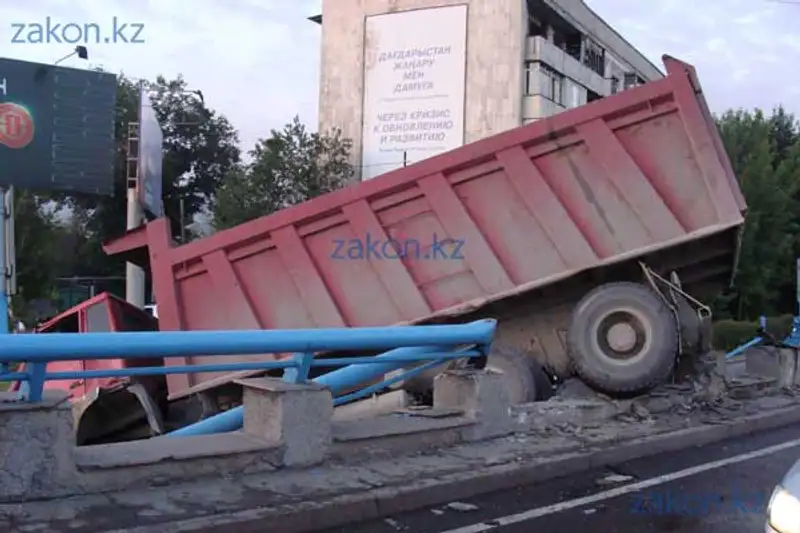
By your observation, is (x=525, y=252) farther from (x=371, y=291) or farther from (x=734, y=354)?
(x=734, y=354)

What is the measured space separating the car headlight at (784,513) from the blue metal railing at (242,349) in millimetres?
2950

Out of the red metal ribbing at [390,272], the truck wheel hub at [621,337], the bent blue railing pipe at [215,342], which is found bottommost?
the truck wheel hub at [621,337]

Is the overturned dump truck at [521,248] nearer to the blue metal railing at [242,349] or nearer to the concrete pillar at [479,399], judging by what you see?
the concrete pillar at [479,399]

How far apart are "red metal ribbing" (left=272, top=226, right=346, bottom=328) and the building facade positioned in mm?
29596

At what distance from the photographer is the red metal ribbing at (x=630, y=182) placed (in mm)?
8750

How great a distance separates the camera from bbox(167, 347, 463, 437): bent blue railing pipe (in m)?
7.03

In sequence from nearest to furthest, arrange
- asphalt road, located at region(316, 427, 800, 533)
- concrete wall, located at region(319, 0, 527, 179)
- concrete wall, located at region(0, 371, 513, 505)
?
concrete wall, located at region(0, 371, 513, 505), asphalt road, located at region(316, 427, 800, 533), concrete wall, located at region(319, 0, 527, 179)

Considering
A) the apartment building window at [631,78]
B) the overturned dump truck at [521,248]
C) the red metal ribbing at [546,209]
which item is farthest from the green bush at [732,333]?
the apartment building window at [631,78]

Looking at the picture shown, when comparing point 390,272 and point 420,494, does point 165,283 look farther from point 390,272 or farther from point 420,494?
point 420,494

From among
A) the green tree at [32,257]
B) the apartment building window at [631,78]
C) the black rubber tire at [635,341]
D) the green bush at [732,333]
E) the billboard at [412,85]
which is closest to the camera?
the black rubber tire at [635,341]

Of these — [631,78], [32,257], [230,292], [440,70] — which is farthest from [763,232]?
[32,257]

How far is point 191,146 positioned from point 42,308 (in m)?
15.8

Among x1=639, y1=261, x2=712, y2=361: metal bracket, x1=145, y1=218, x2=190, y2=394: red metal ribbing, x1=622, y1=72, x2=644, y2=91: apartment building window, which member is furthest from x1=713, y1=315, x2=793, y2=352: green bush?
x1=622, y1=72, x2=644, y2=91: apartment building window

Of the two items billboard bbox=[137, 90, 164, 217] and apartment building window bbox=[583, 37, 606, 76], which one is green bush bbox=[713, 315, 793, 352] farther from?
apartment building window bbox=[583, 37, 606, 76]
